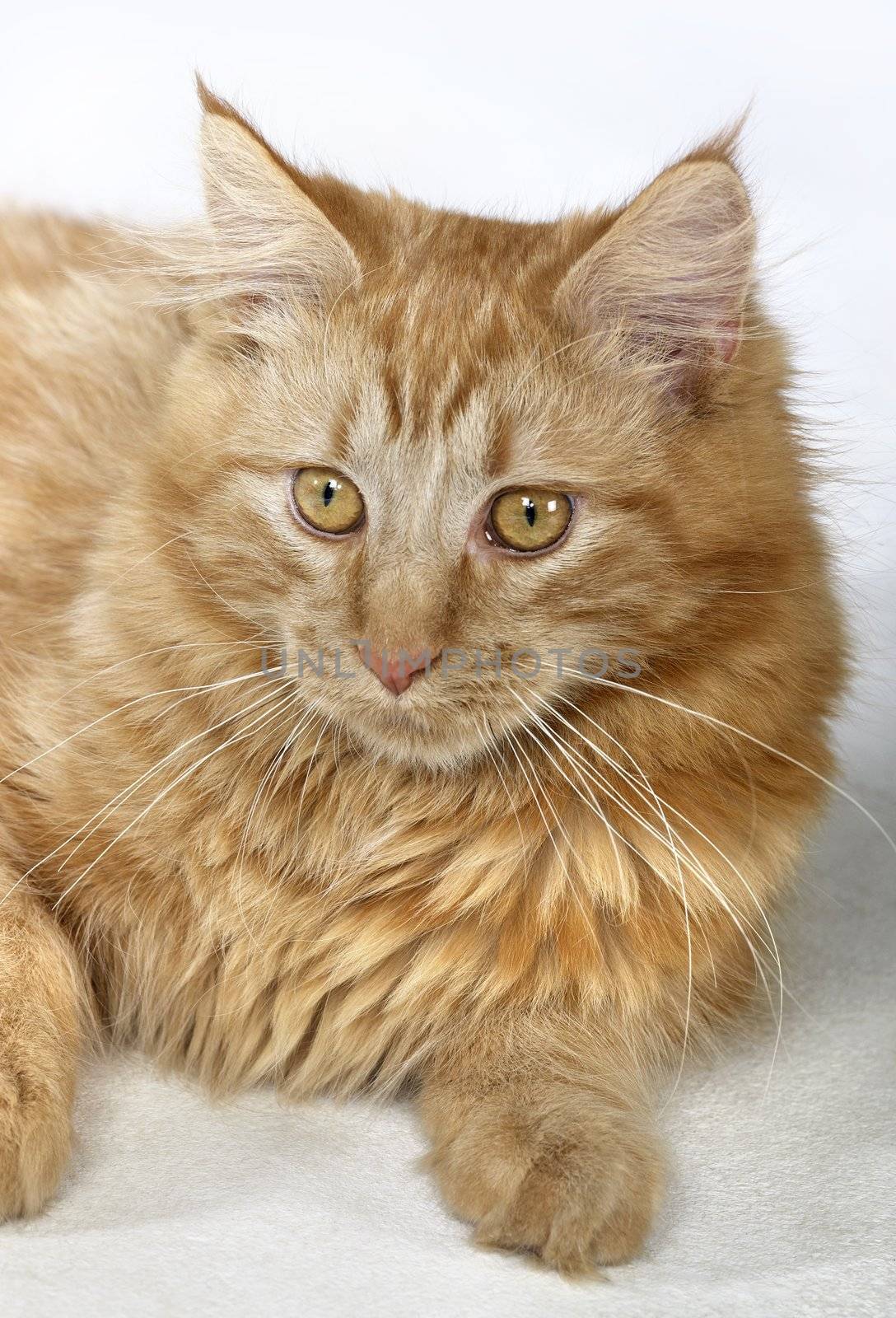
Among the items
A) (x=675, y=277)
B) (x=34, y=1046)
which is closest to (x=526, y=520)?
(x=675, y=277)

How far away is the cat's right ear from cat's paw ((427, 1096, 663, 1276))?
1092 millimetres

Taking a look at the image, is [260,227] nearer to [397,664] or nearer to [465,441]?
[465,441]

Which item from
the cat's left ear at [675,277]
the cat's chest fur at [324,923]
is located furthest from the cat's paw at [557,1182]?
the cat's left ear at [675,277]

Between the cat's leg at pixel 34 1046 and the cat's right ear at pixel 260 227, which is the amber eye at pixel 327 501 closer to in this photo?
the cat's right ear at pixel 260 227

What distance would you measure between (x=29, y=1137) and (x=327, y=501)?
0.84 meters

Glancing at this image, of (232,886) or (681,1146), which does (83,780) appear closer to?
(232,886)

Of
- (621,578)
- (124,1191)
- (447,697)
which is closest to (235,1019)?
(124,1191)

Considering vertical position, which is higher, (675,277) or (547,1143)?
(675,277)

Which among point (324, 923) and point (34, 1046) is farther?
point (324, 923)

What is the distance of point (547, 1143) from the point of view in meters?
1.81

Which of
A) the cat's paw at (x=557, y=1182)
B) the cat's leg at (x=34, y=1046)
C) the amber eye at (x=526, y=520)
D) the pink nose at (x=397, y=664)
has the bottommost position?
the cat's paw at (x=557, y=1182)

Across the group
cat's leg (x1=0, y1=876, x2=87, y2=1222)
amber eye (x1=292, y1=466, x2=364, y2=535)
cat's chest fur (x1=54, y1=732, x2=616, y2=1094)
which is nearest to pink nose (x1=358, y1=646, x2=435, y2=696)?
amber eye (x1=292, y1=466, x2=364, y2=535)

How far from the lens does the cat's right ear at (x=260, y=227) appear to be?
191 centimetres

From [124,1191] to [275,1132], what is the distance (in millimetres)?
245
